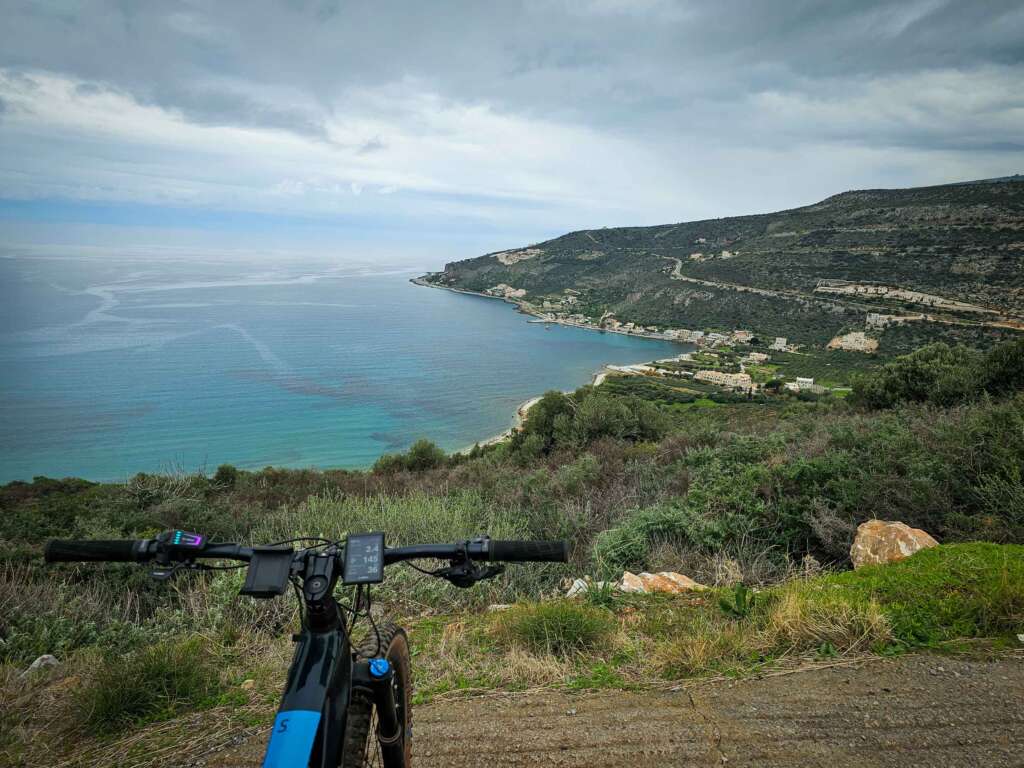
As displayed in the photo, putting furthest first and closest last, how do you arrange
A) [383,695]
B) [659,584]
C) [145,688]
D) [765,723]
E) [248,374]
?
1. [248,374]
2. [659,584]
3. [145,688]
4. [765,723]
5. [383,695]

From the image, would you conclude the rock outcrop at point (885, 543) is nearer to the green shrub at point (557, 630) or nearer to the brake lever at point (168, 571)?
the green shrub at point (557, 630)

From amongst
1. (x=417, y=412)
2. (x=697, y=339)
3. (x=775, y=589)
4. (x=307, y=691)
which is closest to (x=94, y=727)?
(x=307, y=691)

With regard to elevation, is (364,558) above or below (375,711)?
above

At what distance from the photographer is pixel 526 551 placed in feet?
5.83

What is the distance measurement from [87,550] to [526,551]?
1567 millimetres

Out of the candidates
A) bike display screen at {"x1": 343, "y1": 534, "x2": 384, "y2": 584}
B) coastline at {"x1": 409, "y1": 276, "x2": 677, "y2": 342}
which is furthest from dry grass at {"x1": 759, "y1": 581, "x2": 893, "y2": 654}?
coastline at {"x1": 409, "y1": 276, "x2": 677, "y2": 342}

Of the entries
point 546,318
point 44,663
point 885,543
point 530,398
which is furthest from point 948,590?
point 546,318

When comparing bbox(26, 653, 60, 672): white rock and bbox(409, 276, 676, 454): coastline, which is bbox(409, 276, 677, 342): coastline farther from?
bbox(26, 653, 60, 672): white rock

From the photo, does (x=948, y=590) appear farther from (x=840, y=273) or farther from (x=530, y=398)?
(x=840, y=273)

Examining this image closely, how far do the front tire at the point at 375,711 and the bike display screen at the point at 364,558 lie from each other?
0.48m

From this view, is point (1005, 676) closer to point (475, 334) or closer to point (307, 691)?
point (307, 691)

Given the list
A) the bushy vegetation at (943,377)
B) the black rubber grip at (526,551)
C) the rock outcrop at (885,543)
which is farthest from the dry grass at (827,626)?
the bushy vegetation at (943,377)

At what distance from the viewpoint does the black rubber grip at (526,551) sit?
1.77 meters

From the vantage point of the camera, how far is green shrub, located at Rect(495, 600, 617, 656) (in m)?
3.53
